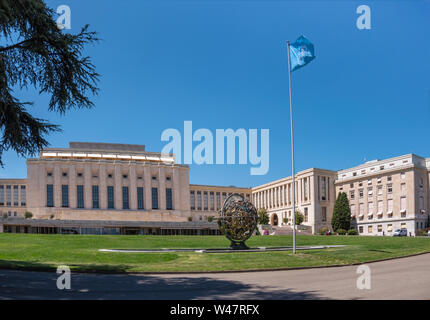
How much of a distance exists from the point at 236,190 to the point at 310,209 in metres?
26.6

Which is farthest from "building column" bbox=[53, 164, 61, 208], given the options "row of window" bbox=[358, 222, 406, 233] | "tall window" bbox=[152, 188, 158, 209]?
"row of window" bbox=[358, 222, 406, 233]

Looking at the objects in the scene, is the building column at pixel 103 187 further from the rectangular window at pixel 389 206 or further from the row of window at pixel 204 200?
the rectangular window at pixel 389 206

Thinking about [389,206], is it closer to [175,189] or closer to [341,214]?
[341,214]

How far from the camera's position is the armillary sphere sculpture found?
27578 millimetres

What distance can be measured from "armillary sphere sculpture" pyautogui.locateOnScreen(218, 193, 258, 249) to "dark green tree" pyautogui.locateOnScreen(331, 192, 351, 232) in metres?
56.9

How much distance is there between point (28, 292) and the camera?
10586 mm

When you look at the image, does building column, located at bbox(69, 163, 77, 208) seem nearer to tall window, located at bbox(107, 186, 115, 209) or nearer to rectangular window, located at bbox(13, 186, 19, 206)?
tall window, located at bbox(107, 186, 115, 209)

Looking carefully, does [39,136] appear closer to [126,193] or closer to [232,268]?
[232,268]

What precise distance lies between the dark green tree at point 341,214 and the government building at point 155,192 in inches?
116

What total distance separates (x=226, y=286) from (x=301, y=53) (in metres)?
15.9

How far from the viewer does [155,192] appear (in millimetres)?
85125

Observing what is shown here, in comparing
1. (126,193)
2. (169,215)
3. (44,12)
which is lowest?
(169,215)

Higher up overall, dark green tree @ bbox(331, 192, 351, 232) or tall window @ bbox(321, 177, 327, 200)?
tall window @ bbox(321, 177, 327, 200)
